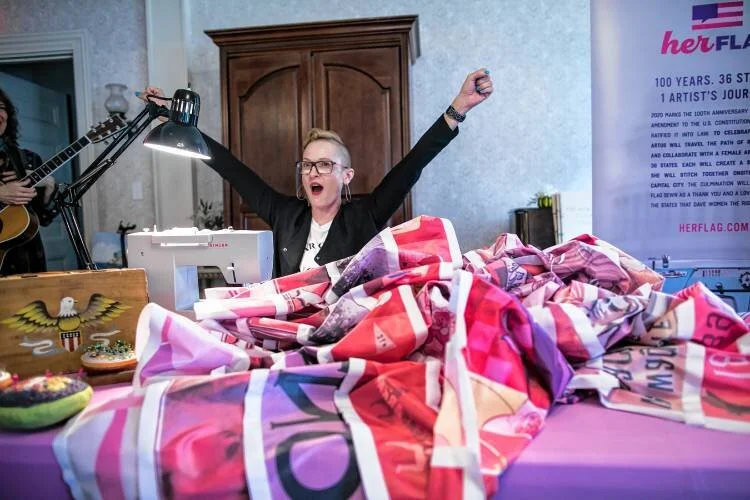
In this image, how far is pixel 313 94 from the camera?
2.80 metres

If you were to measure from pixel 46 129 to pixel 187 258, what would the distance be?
3801 millimetres

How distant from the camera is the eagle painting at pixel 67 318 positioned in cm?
Answer: 84

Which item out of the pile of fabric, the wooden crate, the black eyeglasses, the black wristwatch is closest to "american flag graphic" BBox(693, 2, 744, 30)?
the black wristwatch

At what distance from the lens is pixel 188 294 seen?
117 cm

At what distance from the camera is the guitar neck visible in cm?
157

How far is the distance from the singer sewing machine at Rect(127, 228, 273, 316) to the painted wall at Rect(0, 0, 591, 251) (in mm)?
2210

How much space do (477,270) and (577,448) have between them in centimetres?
35

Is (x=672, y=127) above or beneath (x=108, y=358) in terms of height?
above

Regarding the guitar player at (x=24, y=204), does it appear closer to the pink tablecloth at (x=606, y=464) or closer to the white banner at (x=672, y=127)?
the pink tablecloth at (x=606, y=464)

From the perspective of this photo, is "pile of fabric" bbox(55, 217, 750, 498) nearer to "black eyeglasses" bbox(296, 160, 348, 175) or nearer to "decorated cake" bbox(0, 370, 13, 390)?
"decorated cake" bbox(0, 370, 13, 390)

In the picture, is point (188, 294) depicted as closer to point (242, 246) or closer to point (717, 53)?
point (242, 246)

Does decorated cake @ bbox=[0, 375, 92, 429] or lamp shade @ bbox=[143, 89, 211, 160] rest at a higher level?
lamp shade @ bbox=[143, 89, 211, 160]

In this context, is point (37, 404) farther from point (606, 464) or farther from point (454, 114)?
point (454, 114)

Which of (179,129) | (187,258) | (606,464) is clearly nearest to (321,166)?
(179,129)
